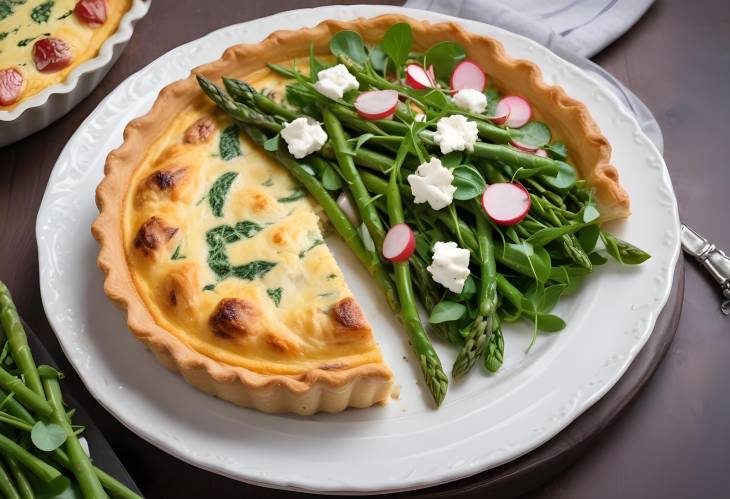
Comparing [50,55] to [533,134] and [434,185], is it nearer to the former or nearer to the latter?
[434,185]

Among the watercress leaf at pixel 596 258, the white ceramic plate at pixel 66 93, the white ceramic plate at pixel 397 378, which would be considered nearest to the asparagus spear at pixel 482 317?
the white ceramic plate at pixel 397 378

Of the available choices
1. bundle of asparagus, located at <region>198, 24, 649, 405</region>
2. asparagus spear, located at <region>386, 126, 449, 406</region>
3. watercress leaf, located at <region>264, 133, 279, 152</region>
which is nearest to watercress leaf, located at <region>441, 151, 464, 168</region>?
bundle of asparagus, located at <region>198, 24, 649, 405</region>

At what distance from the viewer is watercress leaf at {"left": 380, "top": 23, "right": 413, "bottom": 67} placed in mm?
4004

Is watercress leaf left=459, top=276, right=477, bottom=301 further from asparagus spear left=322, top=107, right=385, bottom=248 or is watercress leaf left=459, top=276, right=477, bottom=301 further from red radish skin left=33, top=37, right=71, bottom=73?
red radish skin left=33, top=37, right=71, bottom=73

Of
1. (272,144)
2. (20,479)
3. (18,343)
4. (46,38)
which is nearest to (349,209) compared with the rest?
(272,144)

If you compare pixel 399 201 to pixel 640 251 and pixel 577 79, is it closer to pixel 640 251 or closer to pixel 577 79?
pixel 640 251

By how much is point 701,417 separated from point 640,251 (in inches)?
27.9

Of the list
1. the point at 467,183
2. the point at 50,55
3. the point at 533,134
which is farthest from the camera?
the point at 50,55

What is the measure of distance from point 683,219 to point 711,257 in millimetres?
313

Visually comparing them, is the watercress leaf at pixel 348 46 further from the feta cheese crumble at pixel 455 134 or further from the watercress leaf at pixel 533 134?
the watercress leaf at pixel 533 134

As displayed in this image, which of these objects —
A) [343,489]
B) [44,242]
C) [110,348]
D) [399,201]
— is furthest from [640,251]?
[44,242]

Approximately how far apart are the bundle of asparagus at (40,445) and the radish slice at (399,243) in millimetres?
1323

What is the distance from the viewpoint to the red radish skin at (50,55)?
4.19m

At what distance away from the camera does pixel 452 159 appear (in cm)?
359
